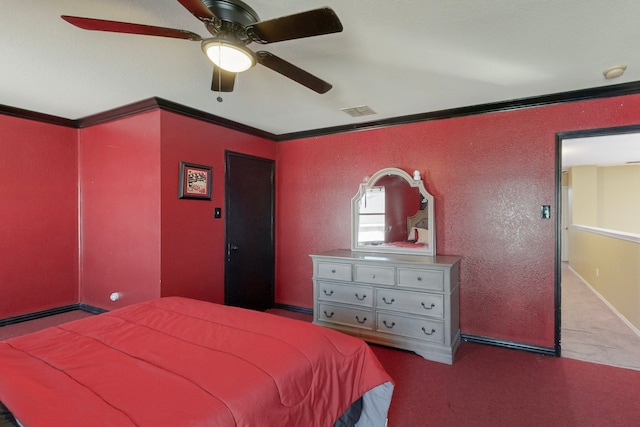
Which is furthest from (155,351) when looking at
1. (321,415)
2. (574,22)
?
(574,22)

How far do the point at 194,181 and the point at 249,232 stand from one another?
968 mm

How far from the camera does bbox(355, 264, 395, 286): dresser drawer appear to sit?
10.2ft

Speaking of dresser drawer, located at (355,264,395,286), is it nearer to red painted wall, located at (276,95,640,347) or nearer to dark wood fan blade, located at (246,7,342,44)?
red painted wall, located at (276,95,640,347)

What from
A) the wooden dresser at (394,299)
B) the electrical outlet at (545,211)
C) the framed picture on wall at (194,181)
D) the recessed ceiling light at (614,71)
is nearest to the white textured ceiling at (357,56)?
the recessed ceiling light at (614,71)

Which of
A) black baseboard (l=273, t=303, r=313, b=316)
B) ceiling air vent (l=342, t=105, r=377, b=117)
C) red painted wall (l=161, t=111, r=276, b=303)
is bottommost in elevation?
black baseboard (l=273, t=303, r=313, b=316)

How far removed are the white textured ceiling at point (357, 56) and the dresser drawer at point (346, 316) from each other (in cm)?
203

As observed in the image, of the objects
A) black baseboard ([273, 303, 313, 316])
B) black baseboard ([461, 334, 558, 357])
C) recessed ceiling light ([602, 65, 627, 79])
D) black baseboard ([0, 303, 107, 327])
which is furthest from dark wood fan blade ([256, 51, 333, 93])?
black baseboard ([0, 303, 107, 327])

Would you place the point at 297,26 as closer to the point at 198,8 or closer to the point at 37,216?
the point at 198,8

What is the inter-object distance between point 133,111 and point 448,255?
3.50 metres

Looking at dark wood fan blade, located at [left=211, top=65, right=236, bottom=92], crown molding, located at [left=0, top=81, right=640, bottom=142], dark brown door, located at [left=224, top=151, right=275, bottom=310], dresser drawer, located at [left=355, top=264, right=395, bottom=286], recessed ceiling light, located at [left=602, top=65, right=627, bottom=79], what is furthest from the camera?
dark brown door, located at [left=224, top=151, right=275, bottom=310]

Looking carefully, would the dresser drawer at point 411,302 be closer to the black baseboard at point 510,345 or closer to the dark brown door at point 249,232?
the black baseboard at point 510,345

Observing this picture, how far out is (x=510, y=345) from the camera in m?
3.13

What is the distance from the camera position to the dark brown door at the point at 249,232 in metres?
3.87

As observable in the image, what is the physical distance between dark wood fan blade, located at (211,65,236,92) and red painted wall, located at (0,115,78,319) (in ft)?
9.43
